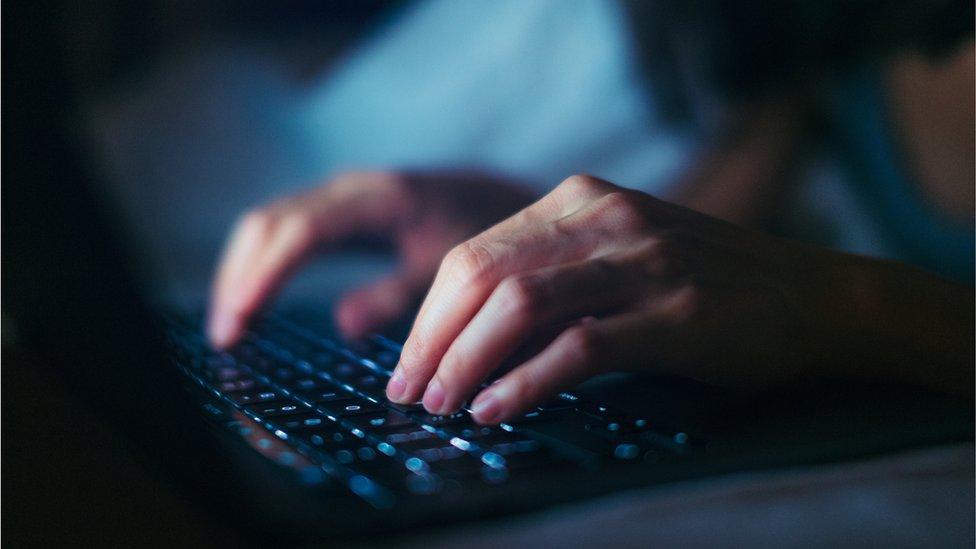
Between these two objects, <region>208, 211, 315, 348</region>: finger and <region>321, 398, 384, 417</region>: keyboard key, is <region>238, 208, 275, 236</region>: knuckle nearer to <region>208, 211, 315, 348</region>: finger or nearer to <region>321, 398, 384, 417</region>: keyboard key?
<region>208, 211, 315, 348</region>: finger

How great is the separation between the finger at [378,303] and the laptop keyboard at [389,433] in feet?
0.34

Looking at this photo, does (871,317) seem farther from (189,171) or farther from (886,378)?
(189,171)

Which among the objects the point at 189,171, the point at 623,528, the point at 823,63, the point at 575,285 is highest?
the point at 823,63

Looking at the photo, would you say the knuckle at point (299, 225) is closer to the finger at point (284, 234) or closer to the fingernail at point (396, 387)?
the finger at point (284, 234)

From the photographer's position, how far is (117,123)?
44 centimetres

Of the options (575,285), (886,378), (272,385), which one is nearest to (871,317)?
(886,378)

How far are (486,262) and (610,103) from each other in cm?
35

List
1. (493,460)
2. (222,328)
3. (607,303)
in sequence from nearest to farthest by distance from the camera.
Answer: (493,460)
(607,303)
(222,328)

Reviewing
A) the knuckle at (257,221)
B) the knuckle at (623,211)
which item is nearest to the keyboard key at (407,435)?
the knuckle at (623,211)

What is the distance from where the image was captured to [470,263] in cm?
38

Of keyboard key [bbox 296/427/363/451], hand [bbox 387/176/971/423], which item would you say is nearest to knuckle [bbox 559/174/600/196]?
hand [bbox 387/176/971/423]

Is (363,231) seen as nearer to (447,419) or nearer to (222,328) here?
(222,328)

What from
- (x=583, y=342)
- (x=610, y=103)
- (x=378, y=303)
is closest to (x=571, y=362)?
(x=583, y=342)

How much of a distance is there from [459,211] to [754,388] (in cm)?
27
